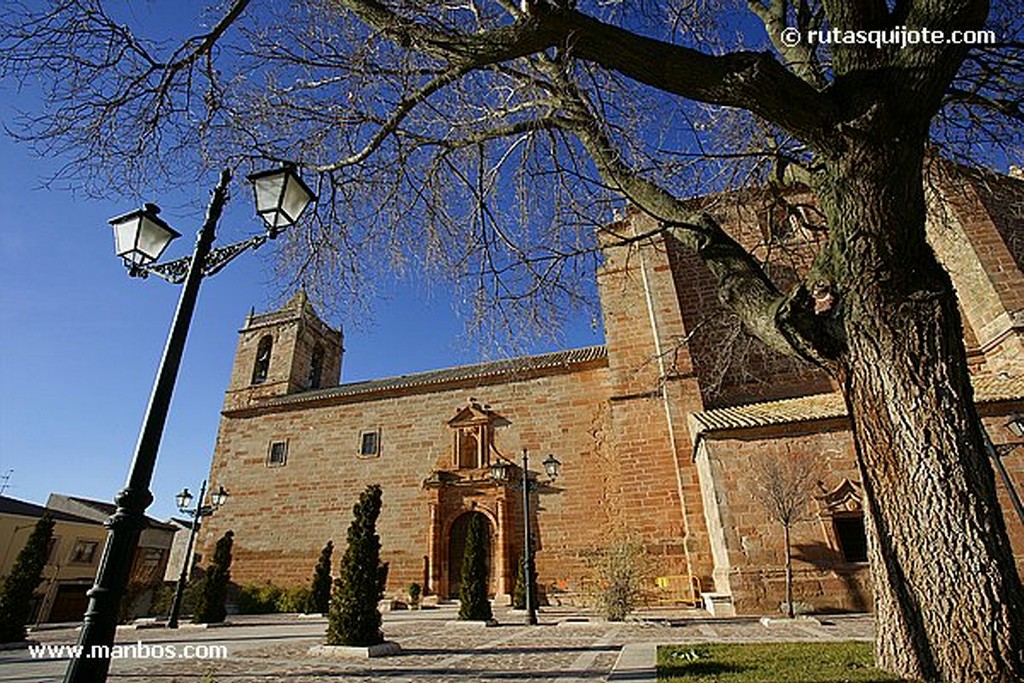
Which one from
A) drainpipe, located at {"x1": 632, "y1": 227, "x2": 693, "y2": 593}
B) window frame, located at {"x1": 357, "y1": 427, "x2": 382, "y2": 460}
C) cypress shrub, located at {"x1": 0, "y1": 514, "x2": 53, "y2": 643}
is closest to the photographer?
cypress shrub, located at {"x1": 0, "y1": 514, "x2": 53, "y2": 643}

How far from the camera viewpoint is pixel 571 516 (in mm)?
14852

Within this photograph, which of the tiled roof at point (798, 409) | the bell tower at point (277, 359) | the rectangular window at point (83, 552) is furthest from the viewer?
the rectangular window at point (83, 552)

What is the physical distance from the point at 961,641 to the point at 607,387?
1360cm

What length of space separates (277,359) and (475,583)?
16116mm

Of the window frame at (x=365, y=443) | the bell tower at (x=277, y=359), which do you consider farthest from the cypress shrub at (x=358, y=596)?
the bell tower at (x=277, y=359)

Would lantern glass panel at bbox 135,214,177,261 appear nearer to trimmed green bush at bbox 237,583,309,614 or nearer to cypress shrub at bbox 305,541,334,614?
cypress shrub at bbox 305,541,334,614

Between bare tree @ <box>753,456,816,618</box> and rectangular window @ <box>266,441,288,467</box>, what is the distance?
1603cm

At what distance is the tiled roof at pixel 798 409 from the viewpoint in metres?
9.29

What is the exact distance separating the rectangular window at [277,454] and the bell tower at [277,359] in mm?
2582

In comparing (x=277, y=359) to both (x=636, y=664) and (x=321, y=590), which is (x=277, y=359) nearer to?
(x=321, y=590)

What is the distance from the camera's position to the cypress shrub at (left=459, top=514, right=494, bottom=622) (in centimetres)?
987

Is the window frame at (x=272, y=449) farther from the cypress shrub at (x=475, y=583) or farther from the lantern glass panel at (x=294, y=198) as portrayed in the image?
the lantern glass panel at (x=294, y=198)

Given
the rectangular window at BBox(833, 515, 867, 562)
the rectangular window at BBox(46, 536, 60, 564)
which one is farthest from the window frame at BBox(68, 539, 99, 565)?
the rectangular window at BBox(833, 515, 867, 562)

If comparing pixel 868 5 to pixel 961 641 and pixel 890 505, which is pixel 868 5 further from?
pixel 961 641
